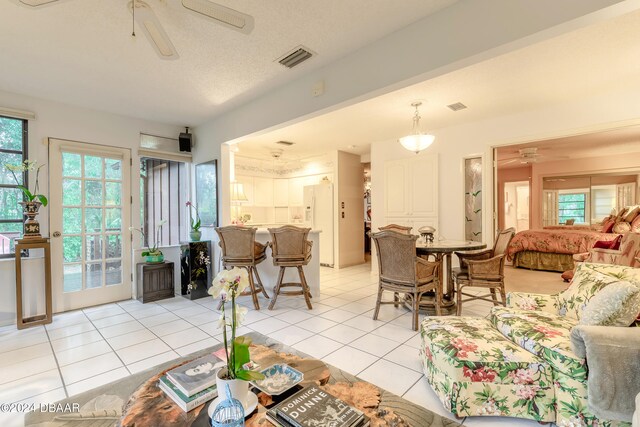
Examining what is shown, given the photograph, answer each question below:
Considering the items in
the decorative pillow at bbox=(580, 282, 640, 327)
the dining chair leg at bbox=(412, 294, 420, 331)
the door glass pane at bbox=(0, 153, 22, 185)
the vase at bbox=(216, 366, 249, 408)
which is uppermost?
the door glass pane at bbox=(0, 153, 22, 185)

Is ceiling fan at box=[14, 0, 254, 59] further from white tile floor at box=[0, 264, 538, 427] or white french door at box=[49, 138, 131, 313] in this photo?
white french door at box=[49, 138, 131, 313]

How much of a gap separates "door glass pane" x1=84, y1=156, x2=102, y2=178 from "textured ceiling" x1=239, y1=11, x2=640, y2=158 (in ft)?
8.43

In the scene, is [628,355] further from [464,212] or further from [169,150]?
[169,150]

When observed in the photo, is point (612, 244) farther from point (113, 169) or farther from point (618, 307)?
point (113, 169)

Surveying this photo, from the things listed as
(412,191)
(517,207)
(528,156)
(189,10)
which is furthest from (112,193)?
(517,207)

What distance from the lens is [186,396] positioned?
122 centimetres

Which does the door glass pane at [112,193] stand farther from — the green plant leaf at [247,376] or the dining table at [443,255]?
the dining table at [443,255]

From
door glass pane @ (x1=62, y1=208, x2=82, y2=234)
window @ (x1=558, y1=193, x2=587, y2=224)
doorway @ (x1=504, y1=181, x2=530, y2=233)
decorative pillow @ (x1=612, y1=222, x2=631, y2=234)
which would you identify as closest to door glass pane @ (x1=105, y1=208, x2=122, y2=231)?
door glass pane @ (x1=62, y1=208, x2=82, y2=234)

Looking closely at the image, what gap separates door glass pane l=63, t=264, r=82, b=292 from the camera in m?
3.75

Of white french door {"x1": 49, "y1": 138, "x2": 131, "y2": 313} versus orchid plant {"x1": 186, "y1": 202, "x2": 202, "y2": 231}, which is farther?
orchid plant {"x1": 186, "y1": 202, "x2": 202, "y2": 231}

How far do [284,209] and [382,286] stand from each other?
442 cm

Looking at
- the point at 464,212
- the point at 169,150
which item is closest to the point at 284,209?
the point at 169,150

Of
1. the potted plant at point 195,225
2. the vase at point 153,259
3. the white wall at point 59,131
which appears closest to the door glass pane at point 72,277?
the white wall at point 59,131

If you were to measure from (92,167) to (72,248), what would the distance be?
1.12 m
